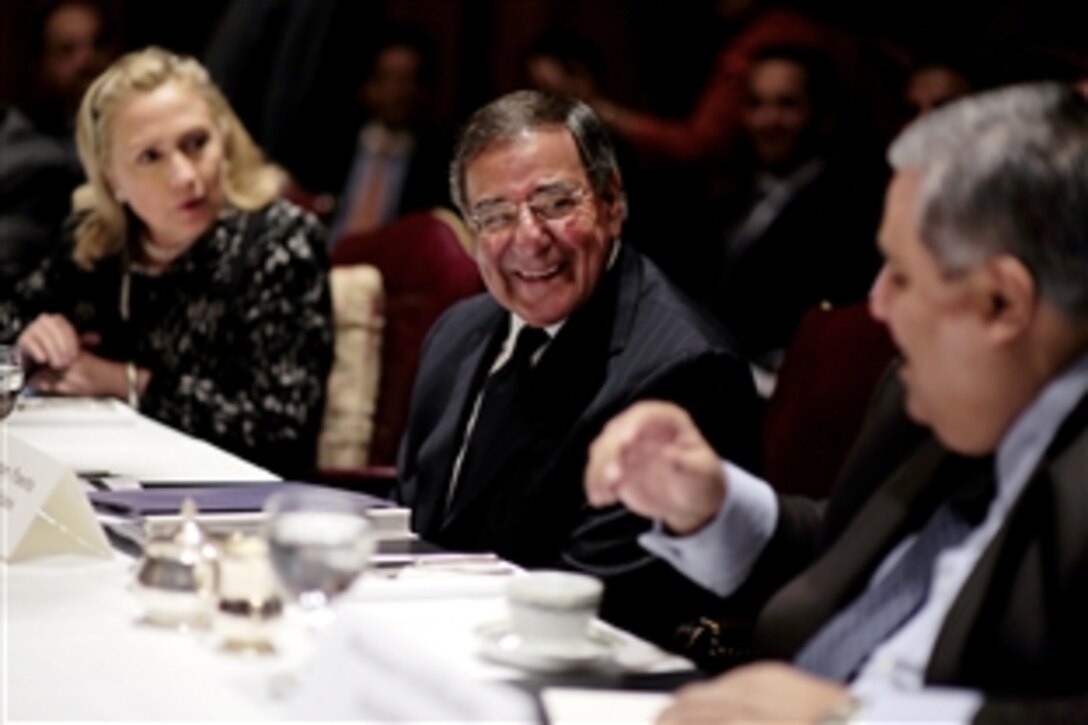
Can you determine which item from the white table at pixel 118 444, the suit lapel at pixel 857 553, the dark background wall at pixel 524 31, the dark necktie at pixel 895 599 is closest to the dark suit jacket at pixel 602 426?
the white table at pixel 118 444

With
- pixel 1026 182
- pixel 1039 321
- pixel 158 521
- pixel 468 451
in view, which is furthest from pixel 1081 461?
pixel 468 451

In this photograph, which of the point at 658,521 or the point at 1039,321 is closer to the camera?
the point at 1039,321

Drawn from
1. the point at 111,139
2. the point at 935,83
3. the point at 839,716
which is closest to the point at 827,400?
the point at 839,716

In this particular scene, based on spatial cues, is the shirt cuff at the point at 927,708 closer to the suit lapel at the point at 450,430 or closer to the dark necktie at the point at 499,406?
the dark necktie at the point at 499,406

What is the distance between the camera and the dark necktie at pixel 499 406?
285 centimetres

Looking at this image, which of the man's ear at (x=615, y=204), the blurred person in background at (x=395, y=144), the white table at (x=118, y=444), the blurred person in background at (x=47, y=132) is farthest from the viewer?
the blurred person in background at (x=395, y=144)

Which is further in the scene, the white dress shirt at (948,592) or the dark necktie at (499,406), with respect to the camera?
the dark necktie at (499,406)

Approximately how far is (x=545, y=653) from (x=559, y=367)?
39.0 inches

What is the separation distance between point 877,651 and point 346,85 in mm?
5931

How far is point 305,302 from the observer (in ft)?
13.0

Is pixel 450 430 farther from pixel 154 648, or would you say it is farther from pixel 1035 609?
pixel 1035 609

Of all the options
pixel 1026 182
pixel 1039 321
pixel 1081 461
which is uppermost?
pixel 1026 182

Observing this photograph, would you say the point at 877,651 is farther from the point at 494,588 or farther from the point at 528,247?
the point at 528,247

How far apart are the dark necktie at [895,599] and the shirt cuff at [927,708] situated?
0.17 meters
